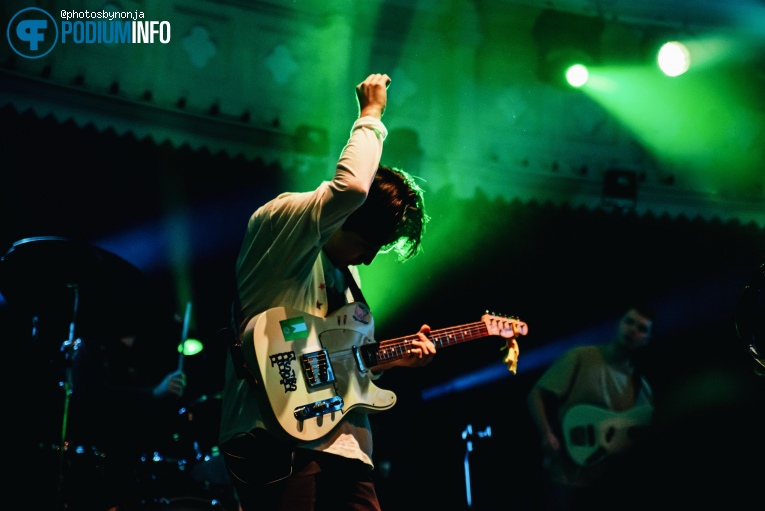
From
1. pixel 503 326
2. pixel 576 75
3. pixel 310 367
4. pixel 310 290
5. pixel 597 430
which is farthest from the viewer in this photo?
pixel 576 75

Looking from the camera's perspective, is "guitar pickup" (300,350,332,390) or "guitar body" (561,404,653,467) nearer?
"guitar pickup" (300,350,332,390)

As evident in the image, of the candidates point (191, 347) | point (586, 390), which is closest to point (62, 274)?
point (191, 347)

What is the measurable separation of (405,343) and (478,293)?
13.4 ft

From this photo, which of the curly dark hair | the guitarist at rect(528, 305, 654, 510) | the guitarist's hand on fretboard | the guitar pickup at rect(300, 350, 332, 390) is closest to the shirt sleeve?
the curly dark hair

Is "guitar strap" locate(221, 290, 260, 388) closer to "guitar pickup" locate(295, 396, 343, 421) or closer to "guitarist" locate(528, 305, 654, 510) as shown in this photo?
"guitar pickup" locate(295, 396, 343, 421)

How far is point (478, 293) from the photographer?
7.18 metres

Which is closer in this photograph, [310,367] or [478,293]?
[310,367]

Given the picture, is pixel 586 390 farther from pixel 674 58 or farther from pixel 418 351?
pixel 674 58

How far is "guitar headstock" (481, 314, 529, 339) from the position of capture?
3.71 meters

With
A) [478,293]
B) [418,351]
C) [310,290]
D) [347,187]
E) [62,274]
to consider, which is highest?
[478,293]

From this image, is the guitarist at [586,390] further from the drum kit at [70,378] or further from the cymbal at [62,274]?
the cymbal at [62,274]

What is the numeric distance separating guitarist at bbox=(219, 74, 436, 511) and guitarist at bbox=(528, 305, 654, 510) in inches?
125

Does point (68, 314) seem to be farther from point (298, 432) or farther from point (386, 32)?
point (386, 32)

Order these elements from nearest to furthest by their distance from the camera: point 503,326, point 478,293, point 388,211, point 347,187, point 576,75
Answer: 1. point 347,187
2. point 388,211
3. point 503,326
4. point 576,75
5. point 478,293
